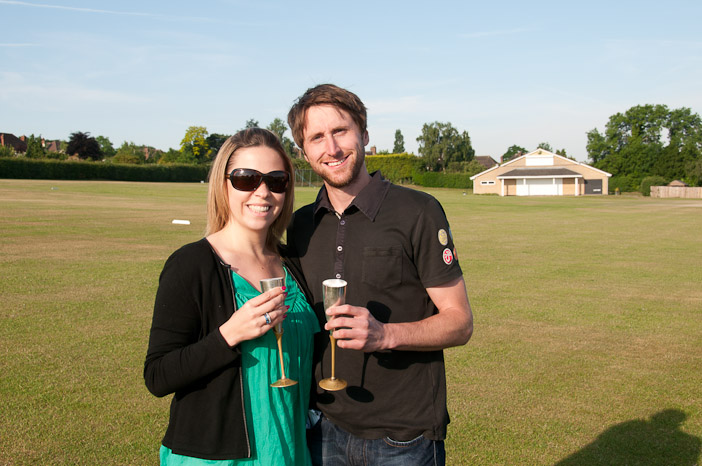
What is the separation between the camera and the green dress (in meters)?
2.28

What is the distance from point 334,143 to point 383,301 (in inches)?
30.1

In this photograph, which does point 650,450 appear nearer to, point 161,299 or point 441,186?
point 161,299

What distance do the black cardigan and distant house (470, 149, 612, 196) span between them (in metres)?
80.4

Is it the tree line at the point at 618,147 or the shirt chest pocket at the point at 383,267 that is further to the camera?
the tree line at the point at 618,147

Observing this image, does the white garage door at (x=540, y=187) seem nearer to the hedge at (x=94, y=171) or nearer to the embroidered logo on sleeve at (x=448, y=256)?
the hedge at (x=94, y=171)

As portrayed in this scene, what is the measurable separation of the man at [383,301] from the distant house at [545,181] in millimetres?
79823

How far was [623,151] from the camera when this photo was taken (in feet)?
333

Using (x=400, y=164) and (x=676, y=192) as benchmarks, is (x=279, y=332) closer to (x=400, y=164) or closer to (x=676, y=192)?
(x=676, y=192)

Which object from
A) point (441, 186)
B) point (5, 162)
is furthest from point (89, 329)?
point (441, 186)

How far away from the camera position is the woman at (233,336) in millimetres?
2156

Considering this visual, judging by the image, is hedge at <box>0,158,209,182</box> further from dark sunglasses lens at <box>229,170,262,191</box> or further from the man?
the man

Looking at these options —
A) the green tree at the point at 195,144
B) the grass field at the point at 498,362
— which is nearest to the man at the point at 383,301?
the grass field at the point at 498,362

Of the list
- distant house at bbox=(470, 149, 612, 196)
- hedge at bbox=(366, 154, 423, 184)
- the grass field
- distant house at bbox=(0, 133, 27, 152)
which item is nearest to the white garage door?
distant house at bbox=(470, 149, 612, 196)

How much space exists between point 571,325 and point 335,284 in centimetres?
783
